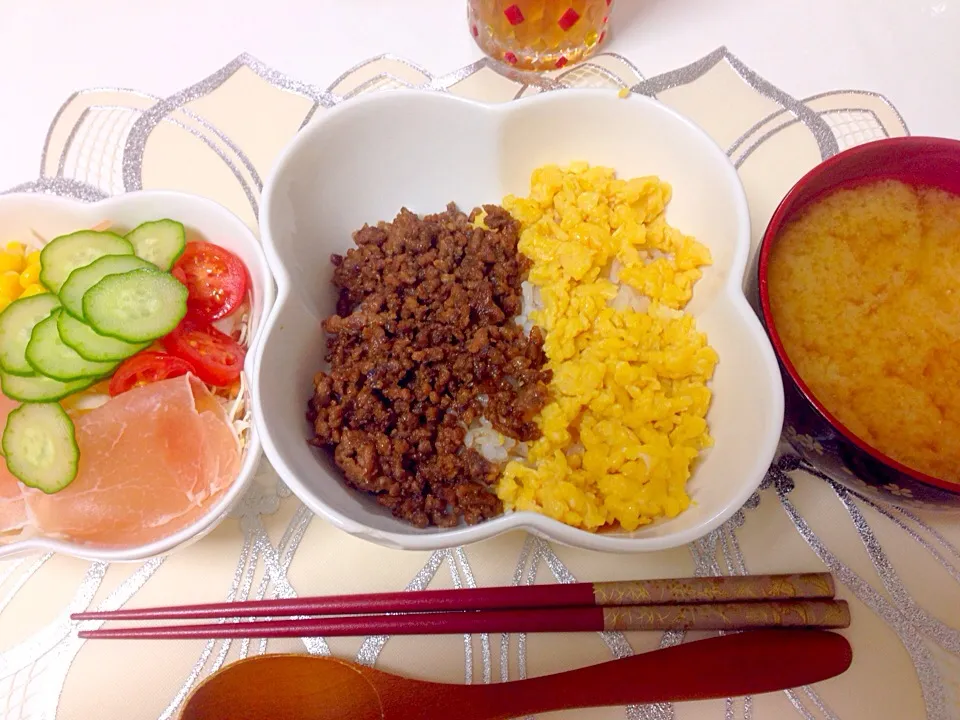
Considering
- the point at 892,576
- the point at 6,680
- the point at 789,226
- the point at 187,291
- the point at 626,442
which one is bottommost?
the point at 6,680

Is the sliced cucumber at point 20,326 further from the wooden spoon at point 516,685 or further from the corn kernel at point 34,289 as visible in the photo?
the wooden spoon at point 516,685

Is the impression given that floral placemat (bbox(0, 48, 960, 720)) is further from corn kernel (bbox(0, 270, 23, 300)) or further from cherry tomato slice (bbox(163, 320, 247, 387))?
corn kernel (bbox(0, 270, 23, 300))

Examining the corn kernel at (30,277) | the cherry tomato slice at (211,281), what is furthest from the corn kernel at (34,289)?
the cherry tomato slice at (211,281)

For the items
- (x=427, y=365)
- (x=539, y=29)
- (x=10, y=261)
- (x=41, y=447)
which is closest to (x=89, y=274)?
(x=10, y=261)

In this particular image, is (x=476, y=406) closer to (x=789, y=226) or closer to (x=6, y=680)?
(x=789, y=226)

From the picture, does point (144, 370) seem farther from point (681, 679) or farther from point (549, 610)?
point (681, 679)

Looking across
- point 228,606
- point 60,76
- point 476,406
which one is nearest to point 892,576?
point 476,406

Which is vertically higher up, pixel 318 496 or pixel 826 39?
pixel 826 39
